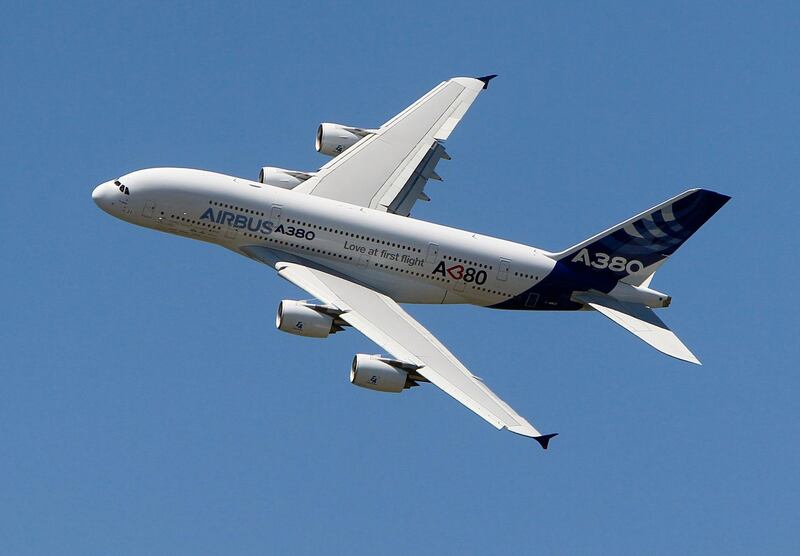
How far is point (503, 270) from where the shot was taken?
105 m

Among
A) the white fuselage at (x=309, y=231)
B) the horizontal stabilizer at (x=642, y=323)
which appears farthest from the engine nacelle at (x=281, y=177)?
the horizontal stabilizer at (x=642, y=323)

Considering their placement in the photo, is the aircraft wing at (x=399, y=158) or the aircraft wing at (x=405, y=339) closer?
the aircraft wing at (x=405, y=339)

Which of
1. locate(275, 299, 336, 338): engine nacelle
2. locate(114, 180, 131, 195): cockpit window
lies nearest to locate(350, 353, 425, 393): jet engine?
locate(275, 299, 336, 338): engine nacelle

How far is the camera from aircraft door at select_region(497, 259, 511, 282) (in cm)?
10538

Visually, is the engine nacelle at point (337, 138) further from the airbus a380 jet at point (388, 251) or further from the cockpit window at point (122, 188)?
the cockpit window at point (122, 188)

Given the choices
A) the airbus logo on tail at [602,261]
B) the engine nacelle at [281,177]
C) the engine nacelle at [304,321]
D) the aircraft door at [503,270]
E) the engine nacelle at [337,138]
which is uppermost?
the engine nacelle at [337,138]

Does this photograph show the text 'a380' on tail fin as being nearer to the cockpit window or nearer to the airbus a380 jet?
the airbus a380 jet

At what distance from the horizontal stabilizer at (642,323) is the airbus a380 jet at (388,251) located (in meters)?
0.09

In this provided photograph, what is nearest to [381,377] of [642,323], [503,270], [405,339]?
[405,339]

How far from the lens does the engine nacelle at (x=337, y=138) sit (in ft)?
372

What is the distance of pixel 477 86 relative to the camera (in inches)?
4643

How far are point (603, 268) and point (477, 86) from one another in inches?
722

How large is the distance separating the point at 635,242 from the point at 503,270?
8933mm

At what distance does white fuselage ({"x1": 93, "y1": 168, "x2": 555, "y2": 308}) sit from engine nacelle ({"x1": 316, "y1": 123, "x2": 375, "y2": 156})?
975cm
